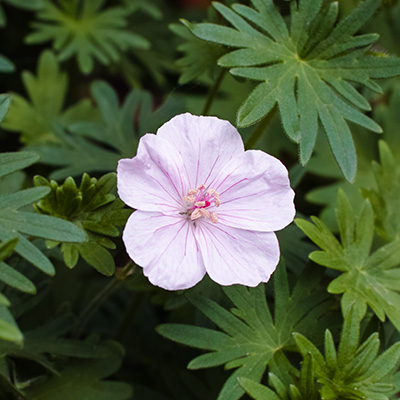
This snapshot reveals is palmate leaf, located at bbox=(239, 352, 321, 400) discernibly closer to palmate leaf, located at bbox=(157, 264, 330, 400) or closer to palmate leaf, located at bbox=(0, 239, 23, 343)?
palmate leaf, located at bbox=(157, 264, 330, 400)

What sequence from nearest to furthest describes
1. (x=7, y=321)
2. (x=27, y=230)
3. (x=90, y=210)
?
(x=7, y=321) → (x=27, y=230) → (x=90, y=210)

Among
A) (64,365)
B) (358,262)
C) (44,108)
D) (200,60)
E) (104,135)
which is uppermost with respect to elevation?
(200,60)

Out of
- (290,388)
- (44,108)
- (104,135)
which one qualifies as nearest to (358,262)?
(290,388)

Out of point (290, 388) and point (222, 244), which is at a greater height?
point (222, 244)

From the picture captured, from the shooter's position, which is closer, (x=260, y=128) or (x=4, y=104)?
(x=4, y=104)

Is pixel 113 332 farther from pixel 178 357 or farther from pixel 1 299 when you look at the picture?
pixel 1 299

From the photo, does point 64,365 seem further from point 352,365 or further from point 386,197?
point 386,197

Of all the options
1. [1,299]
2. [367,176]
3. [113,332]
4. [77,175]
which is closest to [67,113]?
[77,175]
